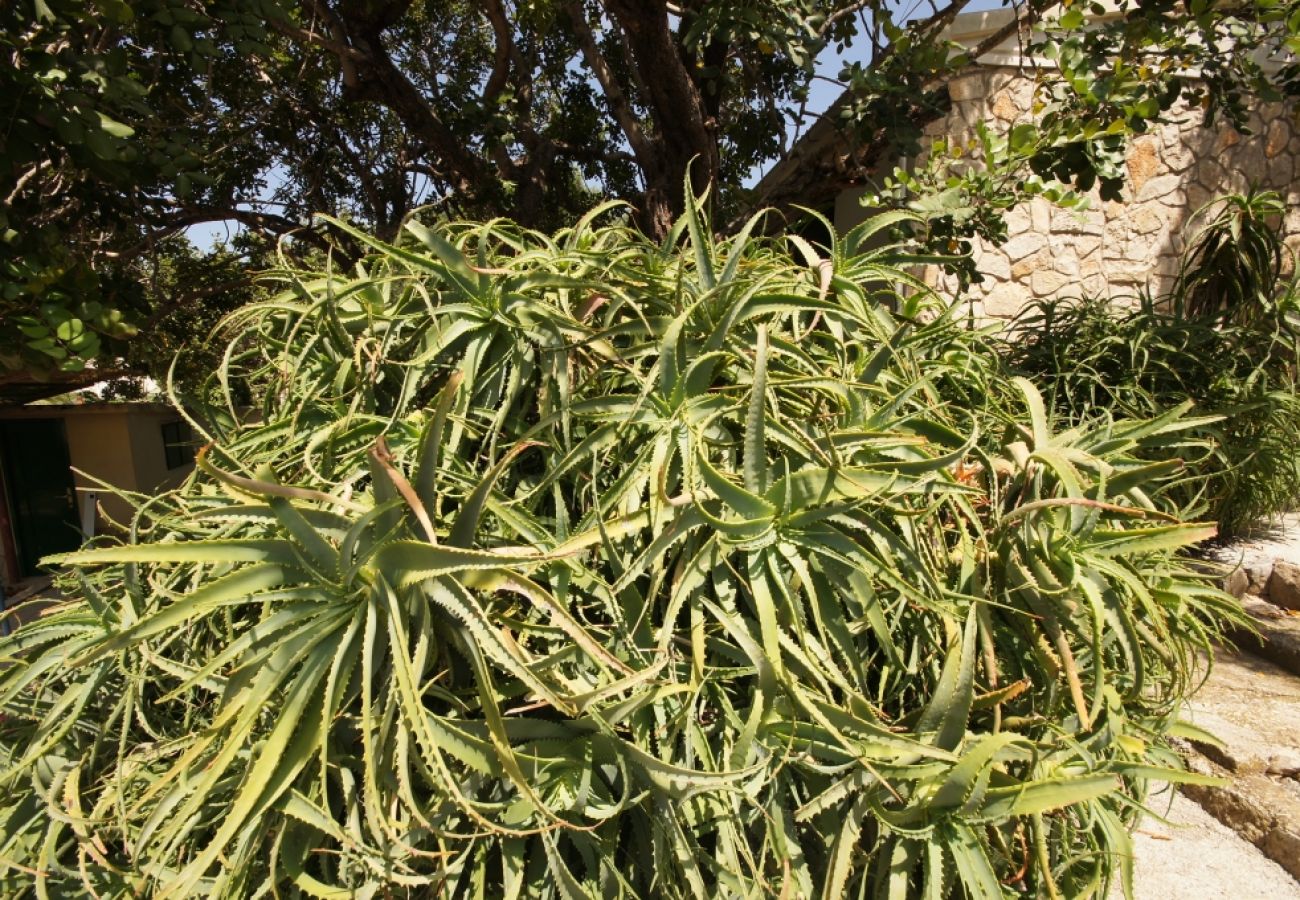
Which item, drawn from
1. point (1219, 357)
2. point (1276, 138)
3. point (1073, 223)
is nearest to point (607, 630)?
point (1219, 357)

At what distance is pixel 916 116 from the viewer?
375cm

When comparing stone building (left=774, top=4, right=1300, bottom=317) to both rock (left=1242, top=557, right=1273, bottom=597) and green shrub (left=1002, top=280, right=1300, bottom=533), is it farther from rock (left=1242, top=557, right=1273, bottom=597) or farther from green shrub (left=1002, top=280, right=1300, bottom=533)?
rock (left=1242, top=557, right=1273, bottom=597)

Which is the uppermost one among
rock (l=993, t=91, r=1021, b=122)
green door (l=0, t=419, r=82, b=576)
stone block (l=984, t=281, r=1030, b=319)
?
rock (l=993, t=91, r=1021, b=122)

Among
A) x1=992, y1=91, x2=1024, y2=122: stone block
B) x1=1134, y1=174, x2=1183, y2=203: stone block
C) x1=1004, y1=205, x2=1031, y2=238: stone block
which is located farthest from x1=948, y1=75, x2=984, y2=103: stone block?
x1=1134, y1=174, x2=1183, y2=203: stone block

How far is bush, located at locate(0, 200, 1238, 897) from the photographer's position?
3.20 ft

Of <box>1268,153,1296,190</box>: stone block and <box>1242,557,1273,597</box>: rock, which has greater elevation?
<box>1268,153,1296,190</box>: stone block

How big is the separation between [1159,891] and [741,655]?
1744 millimetres

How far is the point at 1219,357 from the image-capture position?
3.61 m

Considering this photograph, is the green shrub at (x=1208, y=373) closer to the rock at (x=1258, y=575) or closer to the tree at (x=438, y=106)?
the rock at (x=1258, y=575)

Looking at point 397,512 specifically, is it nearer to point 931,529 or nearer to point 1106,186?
point 931,529

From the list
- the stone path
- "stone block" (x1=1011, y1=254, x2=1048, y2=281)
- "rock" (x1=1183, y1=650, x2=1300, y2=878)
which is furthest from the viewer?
"stone block" (x1=1011, y1=254, x2=1048, y2=281)

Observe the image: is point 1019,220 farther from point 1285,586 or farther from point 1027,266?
point 1285,586

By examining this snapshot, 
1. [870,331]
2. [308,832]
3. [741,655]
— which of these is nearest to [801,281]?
[870,331]

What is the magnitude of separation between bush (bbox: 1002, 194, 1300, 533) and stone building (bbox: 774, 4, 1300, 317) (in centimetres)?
129
